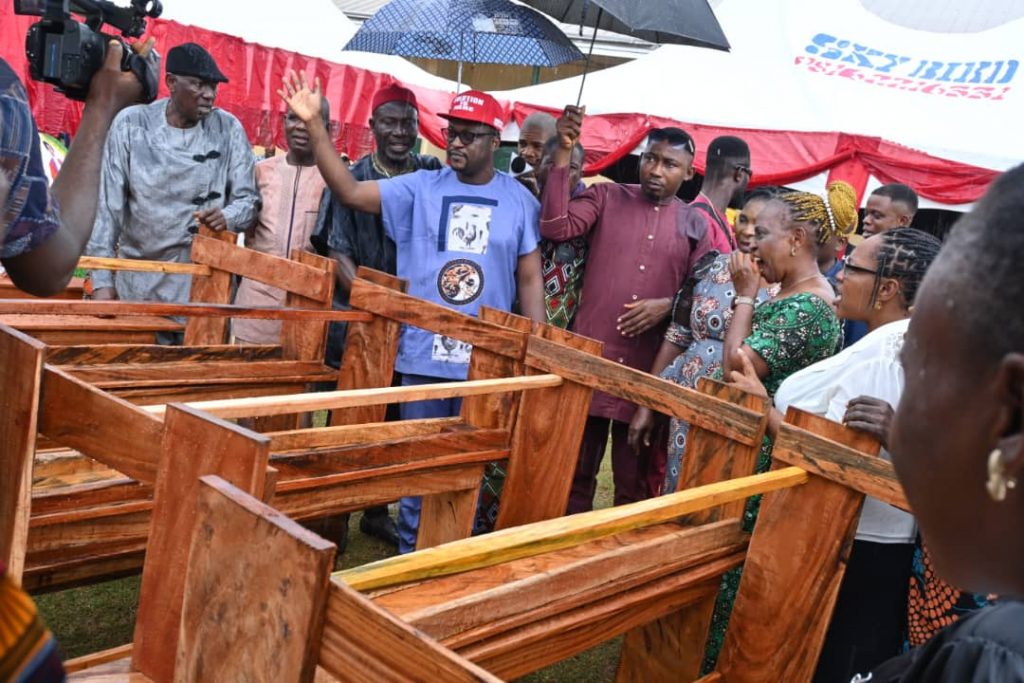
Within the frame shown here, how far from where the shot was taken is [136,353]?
10.1ft

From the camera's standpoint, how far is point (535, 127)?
16.1 feet

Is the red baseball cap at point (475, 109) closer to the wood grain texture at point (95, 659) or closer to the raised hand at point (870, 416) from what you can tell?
the raised hand at point (870, 416)

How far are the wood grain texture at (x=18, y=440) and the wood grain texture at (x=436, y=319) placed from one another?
58.3 inches

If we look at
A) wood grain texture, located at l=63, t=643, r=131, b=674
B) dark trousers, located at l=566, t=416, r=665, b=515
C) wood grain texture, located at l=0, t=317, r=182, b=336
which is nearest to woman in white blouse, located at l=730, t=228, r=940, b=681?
dark trousers, located at l=566, t=416, r=665, b=515

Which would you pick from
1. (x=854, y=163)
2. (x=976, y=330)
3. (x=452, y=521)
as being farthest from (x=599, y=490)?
(x=976, y=330)

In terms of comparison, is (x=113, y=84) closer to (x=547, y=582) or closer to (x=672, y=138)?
(x=547, y=582)

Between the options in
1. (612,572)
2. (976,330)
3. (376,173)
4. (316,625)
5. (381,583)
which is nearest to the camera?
(976,330)

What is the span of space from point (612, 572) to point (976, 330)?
144 cm

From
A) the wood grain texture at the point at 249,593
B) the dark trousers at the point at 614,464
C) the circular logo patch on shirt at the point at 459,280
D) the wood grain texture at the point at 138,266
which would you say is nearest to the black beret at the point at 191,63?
the wood grain texture at the point at 138,266

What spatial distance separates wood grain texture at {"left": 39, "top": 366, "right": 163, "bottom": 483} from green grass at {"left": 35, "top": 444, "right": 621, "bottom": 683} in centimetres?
171

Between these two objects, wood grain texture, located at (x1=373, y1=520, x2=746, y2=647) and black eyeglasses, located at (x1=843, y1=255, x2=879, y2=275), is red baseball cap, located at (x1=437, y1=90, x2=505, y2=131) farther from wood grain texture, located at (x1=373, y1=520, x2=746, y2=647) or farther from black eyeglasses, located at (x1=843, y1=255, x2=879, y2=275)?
wood grain texture, located at (x1=373, y1=520, x2=746, y2=647)

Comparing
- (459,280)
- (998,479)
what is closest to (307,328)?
(459,280)

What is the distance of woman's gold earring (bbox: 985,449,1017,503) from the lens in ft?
2.30

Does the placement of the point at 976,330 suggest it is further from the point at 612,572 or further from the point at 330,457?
the point at 330,457
